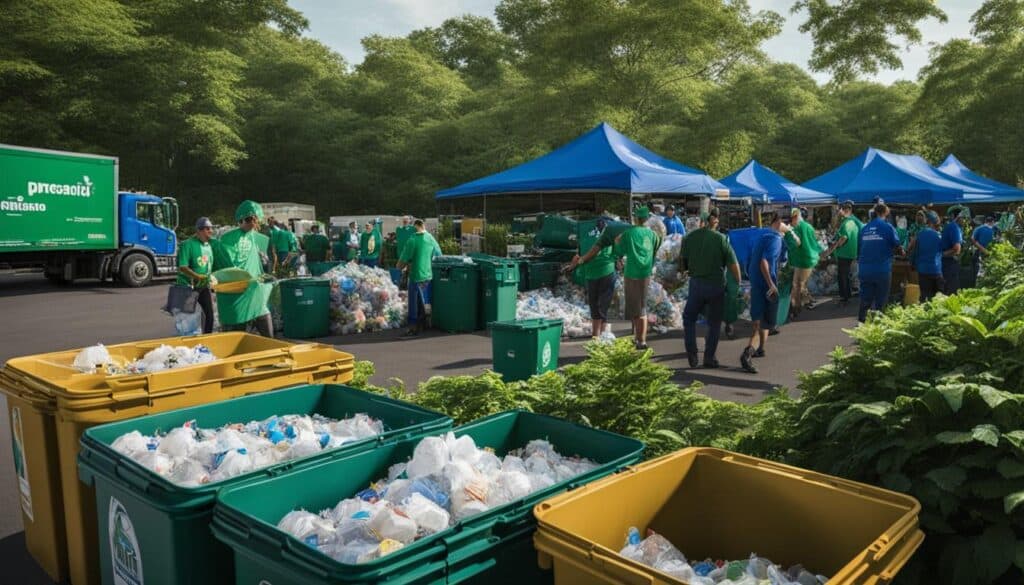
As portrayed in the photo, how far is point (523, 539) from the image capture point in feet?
6.97

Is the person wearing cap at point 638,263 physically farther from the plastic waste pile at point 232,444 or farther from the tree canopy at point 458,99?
the tree canopy at point 458,99

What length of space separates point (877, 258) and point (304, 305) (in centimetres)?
841

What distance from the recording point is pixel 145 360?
163 inches

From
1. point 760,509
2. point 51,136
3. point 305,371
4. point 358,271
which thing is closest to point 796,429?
point 760,509

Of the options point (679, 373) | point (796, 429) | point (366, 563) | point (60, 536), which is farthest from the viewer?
point (679, 373)

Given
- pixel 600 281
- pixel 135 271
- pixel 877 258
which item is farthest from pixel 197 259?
pixel 135 271

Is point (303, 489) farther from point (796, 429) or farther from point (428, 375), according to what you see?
point (428, 375)

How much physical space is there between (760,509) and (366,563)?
1375 millimetres

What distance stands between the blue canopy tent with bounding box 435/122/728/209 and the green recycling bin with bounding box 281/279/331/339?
5113 millimetres

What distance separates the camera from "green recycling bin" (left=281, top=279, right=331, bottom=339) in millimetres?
10844

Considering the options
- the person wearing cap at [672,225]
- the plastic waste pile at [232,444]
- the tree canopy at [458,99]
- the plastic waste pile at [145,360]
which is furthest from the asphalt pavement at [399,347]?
the tree canopy at [458,99]

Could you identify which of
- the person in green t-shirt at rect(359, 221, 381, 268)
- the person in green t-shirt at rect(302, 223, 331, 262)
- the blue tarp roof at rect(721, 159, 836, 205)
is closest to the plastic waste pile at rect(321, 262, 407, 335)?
the person in green t-shirt at rect(359, 221, 381, 268)

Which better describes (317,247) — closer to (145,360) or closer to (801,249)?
(801,249)

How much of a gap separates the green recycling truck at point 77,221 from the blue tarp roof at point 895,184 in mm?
20626
